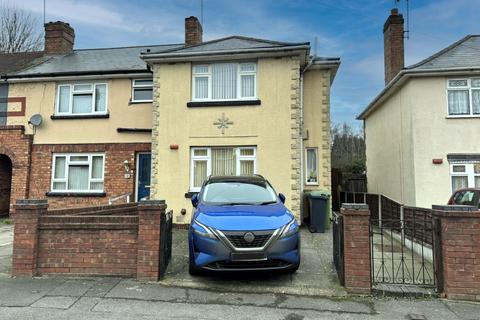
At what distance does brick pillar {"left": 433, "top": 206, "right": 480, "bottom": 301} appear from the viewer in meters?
5.25

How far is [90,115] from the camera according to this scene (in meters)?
13.2

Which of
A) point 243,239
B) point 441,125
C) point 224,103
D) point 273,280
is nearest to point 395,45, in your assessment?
point 441,125

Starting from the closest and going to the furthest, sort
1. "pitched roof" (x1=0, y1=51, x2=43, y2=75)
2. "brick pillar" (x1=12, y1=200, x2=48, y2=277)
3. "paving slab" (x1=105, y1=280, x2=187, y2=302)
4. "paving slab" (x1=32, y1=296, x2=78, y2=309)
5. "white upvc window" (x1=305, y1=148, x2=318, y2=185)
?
"paving slab" (x1=32, y1=296, x2=78, y2=309)
"paving slab" (x1=105, y1=280, x2=187, y2=302)
"brick pillar" (x1=12, y1=200, x2=48, y2=277)
"white upvc window" (x1=305, y1=148, x2=318, y2=185)
"pitched roof" (x1=0, y1=51, x2=43, y2=75)

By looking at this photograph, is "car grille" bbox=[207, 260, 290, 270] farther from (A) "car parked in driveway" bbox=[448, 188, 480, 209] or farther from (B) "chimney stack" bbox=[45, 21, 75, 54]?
(B) "chimney stack" bbox=[45, 21, 75, 54]

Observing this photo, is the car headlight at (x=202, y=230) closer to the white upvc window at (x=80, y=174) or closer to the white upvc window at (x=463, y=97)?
the white upvc window at (x=80, y=174)

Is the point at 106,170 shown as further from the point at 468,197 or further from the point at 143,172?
the point at 468,197

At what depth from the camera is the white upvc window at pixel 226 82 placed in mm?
11336

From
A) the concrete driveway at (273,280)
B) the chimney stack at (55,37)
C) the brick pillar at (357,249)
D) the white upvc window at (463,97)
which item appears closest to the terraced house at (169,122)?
the chimney stack at (55,37)

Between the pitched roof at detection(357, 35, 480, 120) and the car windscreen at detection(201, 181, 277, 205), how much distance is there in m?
7.72

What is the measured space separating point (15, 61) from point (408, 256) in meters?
17.8

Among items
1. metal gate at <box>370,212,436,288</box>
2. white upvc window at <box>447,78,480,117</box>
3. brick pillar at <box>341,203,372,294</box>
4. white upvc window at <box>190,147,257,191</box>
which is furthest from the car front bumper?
white upvc window at <box>447,78,480,117</box>

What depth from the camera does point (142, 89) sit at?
13281 millimetres

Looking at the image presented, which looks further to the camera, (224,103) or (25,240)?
(224,103)

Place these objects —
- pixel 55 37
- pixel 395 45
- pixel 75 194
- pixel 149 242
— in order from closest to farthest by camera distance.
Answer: pixel 149 242, pixel 75 194, pixel 395 45, pixel 55 37
